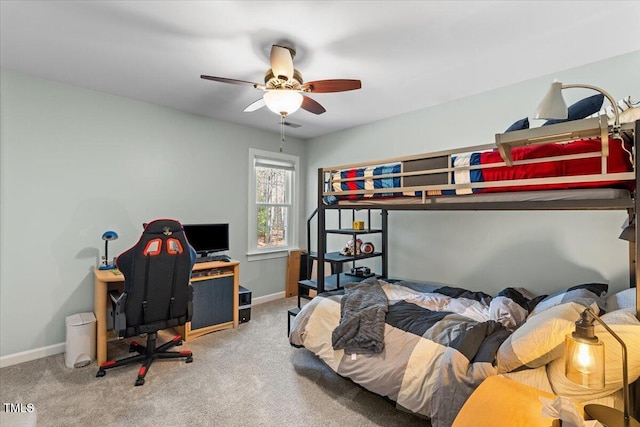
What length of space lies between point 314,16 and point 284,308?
11.1ft

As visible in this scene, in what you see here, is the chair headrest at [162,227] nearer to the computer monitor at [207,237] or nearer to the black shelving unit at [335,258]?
the computer monitor at [207,237]

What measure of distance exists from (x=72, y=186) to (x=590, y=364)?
12.6 feet

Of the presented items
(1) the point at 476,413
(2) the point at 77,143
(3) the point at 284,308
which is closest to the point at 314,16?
(1) the point at 476,413

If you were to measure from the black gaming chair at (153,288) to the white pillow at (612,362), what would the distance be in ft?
8.23

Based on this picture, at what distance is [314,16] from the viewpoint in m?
1.88

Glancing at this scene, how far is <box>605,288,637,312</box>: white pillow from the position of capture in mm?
1710

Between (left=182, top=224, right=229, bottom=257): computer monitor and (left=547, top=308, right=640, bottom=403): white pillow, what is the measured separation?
3.23 meters

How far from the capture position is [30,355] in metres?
2.69

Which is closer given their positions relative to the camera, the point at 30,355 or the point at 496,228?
the point at 30,355

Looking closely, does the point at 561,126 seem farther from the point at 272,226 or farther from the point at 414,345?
the point at 272,226

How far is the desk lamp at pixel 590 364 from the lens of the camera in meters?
0.98

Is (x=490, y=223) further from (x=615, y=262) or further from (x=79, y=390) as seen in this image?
(x=79, y=390)

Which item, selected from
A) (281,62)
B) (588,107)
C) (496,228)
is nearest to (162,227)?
(281,62)

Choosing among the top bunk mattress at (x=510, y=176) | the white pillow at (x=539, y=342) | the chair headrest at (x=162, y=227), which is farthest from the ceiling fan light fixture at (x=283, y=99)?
the white pillow at (x=539, y=342)
